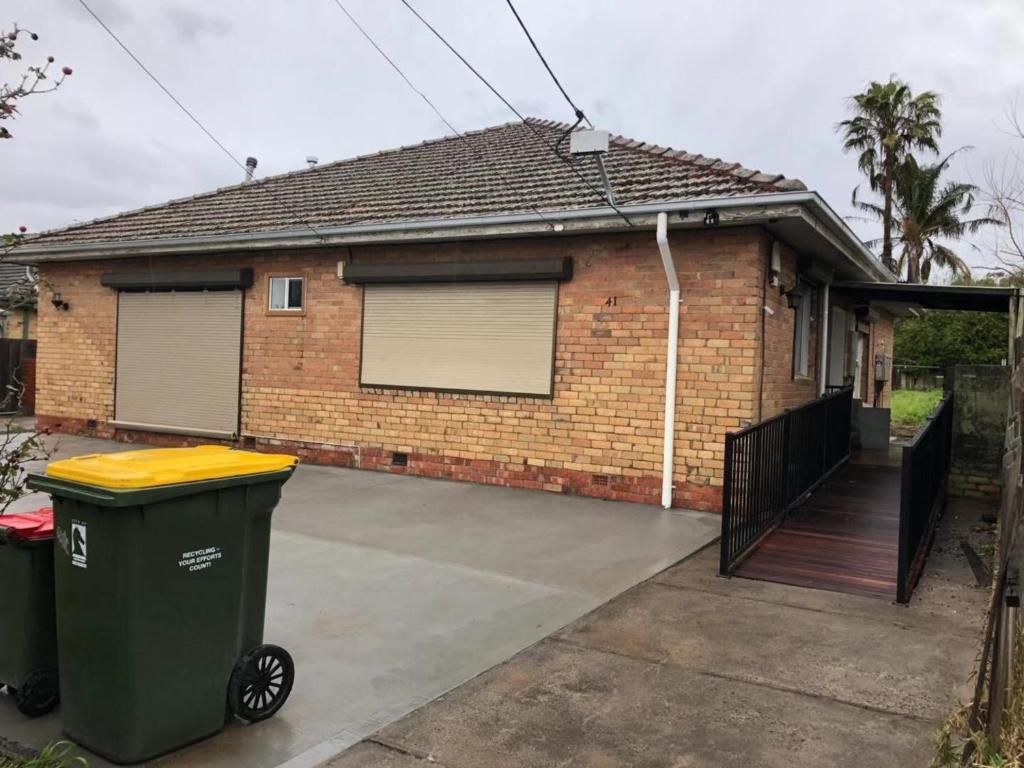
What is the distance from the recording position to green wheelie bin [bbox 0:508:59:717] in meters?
3.35

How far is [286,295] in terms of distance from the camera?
11.1m

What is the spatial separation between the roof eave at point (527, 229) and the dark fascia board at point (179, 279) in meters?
0.31

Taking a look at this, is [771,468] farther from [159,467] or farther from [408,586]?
[159,467]

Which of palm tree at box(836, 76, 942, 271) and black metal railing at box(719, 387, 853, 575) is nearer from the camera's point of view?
black metal railing at box(719, 387, 853, 575)

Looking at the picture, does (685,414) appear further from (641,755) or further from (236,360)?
(236,360)

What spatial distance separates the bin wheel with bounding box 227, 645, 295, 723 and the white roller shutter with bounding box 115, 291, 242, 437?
8.52 m

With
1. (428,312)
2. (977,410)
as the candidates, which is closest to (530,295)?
(428,312)

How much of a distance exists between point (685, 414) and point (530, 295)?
2292 mm

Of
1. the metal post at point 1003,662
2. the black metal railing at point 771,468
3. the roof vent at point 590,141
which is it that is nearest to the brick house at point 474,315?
the black metal railing at point 771,468

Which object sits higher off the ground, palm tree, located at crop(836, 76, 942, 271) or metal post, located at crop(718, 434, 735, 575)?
palm tree, located at crop(836, 76, 942, 271)

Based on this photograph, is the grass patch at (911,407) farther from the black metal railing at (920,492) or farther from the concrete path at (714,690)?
the concrete path at (714,690)

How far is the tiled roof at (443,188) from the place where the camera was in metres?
8.70

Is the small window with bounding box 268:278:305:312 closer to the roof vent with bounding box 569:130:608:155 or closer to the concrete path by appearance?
the roof vent with bounding box 569:130:608:155

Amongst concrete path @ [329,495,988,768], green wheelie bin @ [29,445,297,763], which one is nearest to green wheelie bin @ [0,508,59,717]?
green wheelie bin @ [29,445,297,763]
